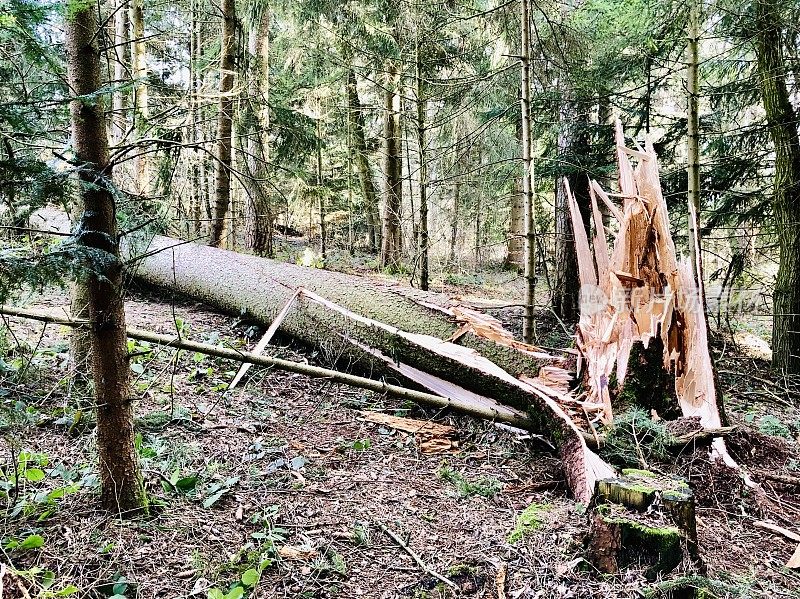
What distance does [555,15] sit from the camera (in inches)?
322

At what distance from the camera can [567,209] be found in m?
8.48

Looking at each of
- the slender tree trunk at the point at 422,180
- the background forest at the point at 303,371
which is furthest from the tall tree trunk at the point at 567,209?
the slender tree trunk at the point at 422,180

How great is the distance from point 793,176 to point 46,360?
9221 millimetres

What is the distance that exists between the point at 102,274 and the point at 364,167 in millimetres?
14284

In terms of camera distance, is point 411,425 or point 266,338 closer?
point 411,425

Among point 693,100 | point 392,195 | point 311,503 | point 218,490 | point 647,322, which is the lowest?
point 311,503

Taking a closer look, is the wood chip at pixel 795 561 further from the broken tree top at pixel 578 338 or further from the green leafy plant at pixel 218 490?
the green leafy plant at pixel 218 490

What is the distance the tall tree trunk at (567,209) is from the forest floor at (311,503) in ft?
11.9

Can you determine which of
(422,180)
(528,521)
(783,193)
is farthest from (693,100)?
(528,521)

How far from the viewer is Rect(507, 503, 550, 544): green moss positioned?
321 cm

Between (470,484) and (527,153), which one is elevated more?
(527,153)

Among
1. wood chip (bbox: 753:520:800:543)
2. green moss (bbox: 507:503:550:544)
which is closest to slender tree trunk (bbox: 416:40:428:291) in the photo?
green moss (bbox: 507:503:550:544)

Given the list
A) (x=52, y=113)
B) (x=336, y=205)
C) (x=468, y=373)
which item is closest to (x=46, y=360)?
(x=52, y=113)

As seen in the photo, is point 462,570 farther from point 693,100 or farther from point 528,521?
point 693,100
